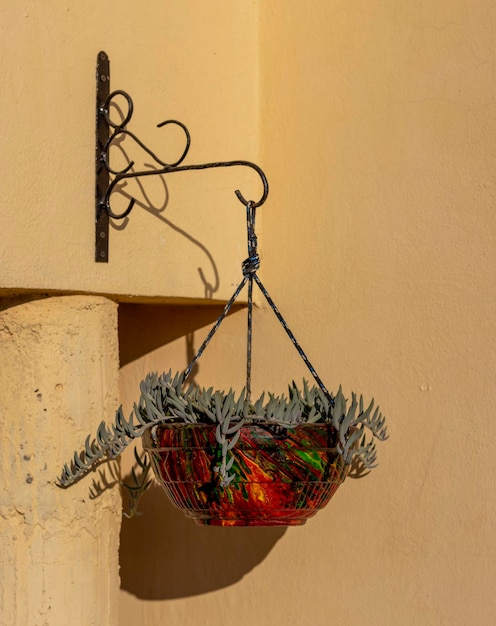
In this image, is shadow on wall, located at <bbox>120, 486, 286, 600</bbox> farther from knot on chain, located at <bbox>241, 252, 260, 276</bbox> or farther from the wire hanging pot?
knot on chain, located at <bbox>241, 252, 260, 276</bbox>

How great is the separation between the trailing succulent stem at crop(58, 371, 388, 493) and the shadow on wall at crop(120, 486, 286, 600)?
0.46 m

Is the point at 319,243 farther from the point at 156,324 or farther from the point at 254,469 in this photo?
the point at 254,469

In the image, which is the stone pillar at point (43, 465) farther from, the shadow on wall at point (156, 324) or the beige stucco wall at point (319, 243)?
the shadow on wall at point (156, 324)

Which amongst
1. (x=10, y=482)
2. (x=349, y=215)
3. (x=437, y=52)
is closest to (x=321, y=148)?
(x=349, y=215)

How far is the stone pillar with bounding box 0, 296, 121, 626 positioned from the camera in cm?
157

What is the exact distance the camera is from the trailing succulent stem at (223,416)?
1364 millimetres

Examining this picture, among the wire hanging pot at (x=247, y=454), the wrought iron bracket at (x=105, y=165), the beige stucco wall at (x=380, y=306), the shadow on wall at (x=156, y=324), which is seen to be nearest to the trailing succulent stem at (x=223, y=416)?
the wire hanging pot at (x=247, y=454)

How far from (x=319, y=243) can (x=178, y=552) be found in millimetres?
712

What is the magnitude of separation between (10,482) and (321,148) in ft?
2.80

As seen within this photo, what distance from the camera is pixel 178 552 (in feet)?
6.68

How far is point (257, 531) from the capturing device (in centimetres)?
192

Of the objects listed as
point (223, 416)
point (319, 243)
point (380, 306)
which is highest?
point (319, 243)

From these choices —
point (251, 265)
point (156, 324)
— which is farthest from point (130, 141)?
point (156, 324)

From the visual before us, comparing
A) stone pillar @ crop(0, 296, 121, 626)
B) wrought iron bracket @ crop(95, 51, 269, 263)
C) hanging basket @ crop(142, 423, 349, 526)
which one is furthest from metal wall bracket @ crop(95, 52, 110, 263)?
hanging basket @ crop(142, 423, 349, 526)
